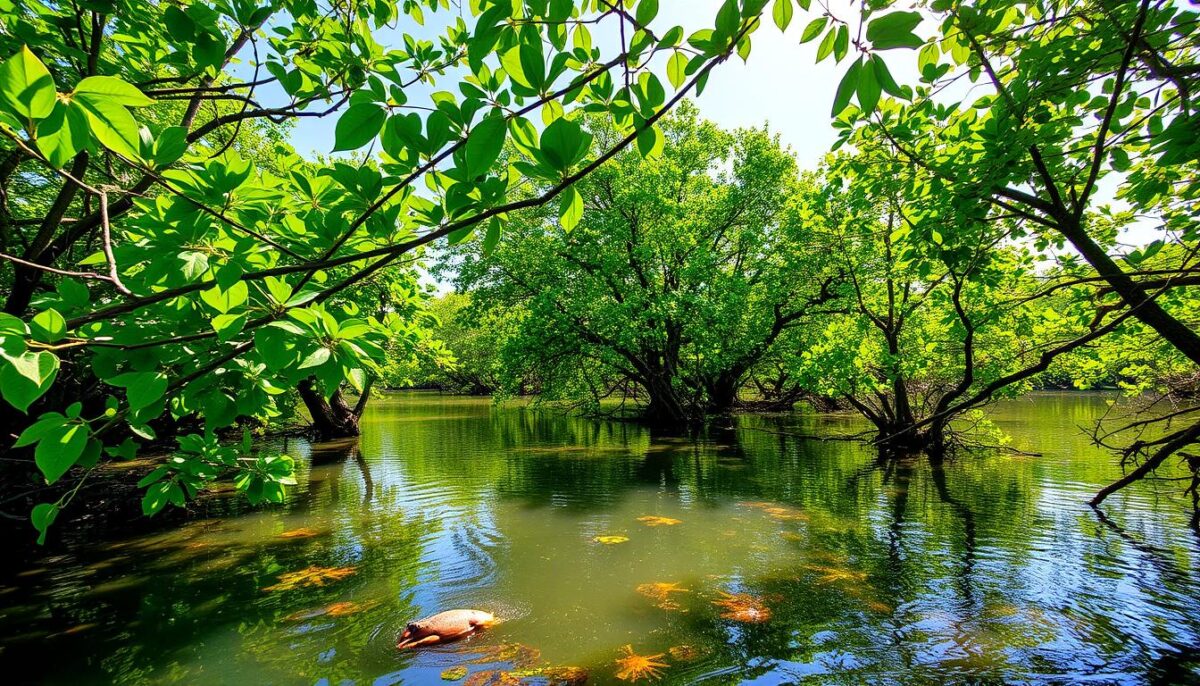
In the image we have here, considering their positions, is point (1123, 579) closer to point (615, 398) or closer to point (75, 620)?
point (75, 620)

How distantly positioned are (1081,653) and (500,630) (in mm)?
5553

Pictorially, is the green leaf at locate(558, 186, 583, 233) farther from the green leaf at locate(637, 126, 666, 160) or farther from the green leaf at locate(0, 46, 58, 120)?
the green leaf at locate(0, 46, 58, 120)

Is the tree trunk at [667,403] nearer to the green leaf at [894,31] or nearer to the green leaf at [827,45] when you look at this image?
the green leaf at [827,45]

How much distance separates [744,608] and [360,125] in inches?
235

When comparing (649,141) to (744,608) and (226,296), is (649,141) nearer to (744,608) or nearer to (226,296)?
(226,296)

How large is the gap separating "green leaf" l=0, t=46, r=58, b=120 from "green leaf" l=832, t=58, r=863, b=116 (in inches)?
52.1

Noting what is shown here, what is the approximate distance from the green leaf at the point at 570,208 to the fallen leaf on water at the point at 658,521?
797 cm

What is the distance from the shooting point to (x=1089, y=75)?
127 inches

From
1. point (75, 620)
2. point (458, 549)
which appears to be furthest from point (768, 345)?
point (75, 620)

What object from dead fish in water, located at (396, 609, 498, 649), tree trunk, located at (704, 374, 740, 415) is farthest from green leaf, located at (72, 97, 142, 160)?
tree trunk, located at (704, 374, 740, 415)

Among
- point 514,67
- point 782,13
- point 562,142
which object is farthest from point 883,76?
point 514,67

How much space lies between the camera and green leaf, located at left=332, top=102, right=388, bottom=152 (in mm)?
919

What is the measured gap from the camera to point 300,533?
8266 millimetres

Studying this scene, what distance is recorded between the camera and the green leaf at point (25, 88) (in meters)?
0.73
